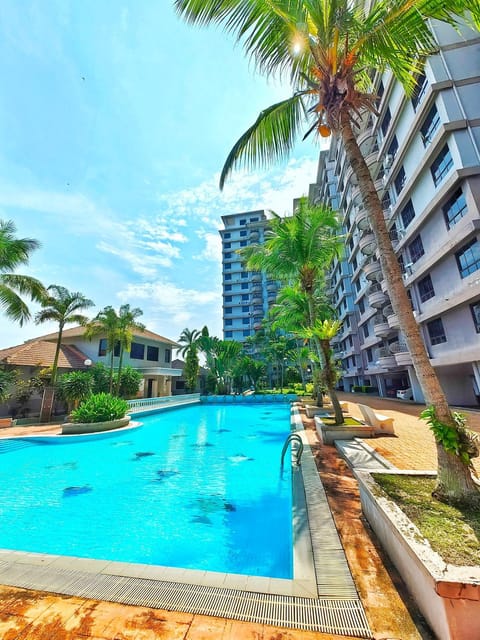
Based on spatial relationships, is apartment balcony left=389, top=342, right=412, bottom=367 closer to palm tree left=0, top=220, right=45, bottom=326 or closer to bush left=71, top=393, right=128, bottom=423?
bush left=71, top=393, right=128, bottom=423

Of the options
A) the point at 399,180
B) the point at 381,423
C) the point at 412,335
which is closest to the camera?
the point at 412,335

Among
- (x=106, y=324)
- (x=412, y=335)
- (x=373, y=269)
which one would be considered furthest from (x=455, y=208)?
(x=106, y=324)

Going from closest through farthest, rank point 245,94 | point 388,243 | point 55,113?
point 388,243, point 245,94, point 55,113

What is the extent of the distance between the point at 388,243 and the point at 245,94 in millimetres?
5352

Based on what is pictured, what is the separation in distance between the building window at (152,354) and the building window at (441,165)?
92.6ft

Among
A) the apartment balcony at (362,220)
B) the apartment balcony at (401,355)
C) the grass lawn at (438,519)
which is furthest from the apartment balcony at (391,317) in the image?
the grass lawn at (438,519)

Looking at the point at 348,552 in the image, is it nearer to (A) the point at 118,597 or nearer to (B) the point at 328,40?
(A) the point at 118,597

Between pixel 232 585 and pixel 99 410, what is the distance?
13.4 m

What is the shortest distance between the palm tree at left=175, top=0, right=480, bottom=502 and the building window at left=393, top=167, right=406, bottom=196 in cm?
1676

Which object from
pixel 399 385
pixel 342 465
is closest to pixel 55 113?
pixel 342 465

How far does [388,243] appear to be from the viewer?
4.27m

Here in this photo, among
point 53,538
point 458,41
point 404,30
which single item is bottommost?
point 53,538

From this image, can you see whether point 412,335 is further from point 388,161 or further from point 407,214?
point 388,161

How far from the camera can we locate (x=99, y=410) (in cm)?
1382
